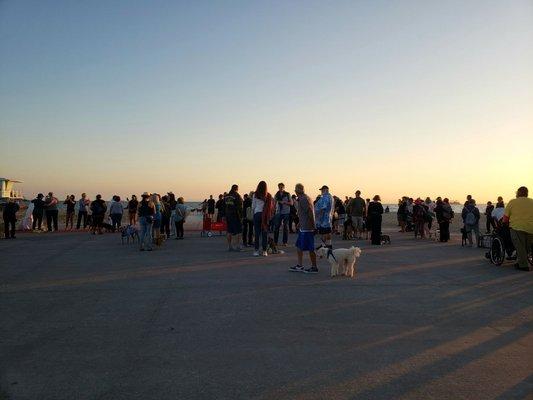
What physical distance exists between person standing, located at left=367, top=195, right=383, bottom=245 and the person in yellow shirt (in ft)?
19.5

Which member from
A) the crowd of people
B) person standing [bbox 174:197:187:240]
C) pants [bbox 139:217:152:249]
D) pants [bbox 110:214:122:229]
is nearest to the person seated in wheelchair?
the crowd of people

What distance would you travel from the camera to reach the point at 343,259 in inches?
385

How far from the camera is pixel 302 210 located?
1033cm

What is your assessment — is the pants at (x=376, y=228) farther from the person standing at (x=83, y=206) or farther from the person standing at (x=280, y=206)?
the person standing at (x=83, y=206)

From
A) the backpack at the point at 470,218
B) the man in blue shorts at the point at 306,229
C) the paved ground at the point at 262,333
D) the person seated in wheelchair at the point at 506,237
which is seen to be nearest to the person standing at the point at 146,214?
the paved ground at the point at 262,333

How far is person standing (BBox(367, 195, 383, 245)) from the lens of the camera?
1688 cm

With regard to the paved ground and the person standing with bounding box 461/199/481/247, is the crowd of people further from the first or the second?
the paved ground

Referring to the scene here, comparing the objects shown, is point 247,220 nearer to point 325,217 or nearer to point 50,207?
point 325,217

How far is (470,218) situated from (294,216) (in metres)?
7.72

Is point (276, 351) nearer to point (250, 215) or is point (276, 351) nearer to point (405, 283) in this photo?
point (405, 283)

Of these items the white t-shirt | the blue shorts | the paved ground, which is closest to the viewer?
the paved ground

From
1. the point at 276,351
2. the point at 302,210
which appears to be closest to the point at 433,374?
the point at 276,351

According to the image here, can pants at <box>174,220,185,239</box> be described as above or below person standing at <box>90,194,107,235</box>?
below

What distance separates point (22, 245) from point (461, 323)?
15.2m
